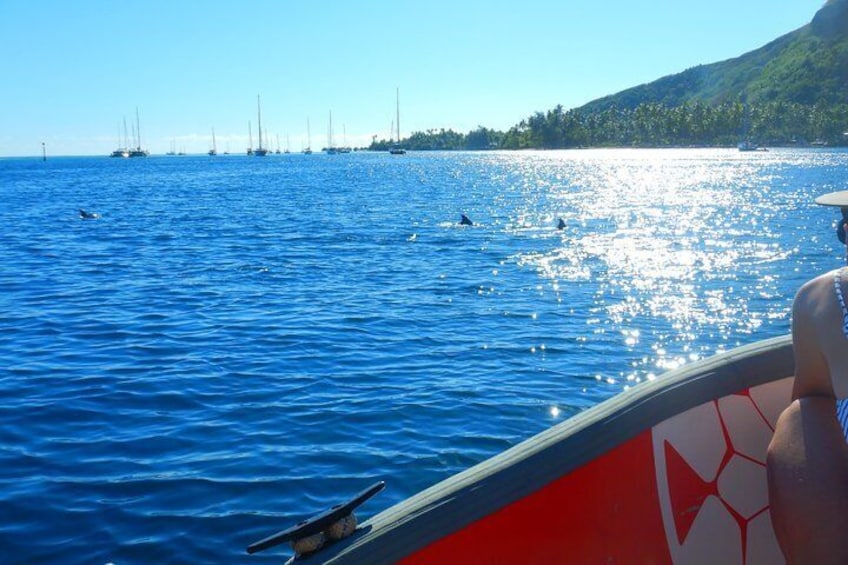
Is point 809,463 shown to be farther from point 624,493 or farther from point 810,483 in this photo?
point 624,493

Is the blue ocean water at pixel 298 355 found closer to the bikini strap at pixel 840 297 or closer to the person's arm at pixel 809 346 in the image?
the person's arm at pixel 809 346

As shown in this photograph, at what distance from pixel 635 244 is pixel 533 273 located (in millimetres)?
10030

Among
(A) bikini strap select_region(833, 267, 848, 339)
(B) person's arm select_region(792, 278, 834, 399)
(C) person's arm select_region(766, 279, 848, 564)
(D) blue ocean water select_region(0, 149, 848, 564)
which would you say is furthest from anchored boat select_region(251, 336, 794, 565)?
(D) blue ocean water select_region(0, 149, 848, 564)

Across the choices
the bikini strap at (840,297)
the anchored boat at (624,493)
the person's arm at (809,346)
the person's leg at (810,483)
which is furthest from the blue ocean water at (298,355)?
the bikini strap at (840,297)

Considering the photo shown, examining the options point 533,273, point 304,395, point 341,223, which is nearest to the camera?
point 304,395

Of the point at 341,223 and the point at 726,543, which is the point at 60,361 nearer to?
the point at 726,543

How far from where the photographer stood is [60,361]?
13289 millimetres

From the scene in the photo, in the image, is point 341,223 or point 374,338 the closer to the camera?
point 374,338

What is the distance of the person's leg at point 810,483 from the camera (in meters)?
3.57

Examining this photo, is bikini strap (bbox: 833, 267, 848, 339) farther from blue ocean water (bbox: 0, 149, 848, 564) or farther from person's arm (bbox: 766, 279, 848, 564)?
blue ocean water (bbox: 0, 149, 848, 564)

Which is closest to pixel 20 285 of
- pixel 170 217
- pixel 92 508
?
pixel 92 508

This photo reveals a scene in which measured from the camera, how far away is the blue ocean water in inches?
324

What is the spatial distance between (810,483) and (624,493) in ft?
2.83

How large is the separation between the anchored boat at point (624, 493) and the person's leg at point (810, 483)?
264mm
